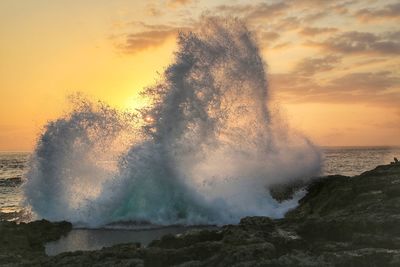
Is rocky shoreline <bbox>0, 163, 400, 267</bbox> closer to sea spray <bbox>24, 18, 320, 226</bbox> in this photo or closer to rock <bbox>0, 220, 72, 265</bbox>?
rock <bbox>0, 220, 72, 265</bbox>

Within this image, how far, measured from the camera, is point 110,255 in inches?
371

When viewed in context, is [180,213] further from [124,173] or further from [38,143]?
[38,143]

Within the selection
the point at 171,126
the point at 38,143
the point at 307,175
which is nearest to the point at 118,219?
the point at 171,126

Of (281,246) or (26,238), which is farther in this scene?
(26,238)

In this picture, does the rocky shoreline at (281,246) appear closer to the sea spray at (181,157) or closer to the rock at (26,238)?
Result: the rock at (26,238)

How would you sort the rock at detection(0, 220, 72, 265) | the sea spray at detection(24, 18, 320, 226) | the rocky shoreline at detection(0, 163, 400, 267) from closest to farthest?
the rocky shoreline at detection(0, 163, 400, 267)
the rock at detection(0, 220, 72, 265)
the sea spray at detection(24, 18, 320, 226)

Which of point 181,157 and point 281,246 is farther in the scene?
point 181,157

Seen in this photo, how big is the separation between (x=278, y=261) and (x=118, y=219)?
12365 mm

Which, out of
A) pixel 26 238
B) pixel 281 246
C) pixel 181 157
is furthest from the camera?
pixel 181 157

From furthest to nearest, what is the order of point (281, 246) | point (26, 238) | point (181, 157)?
point (181, 157) → point (26, 238) → point (281, 246)

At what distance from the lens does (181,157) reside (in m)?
20.5

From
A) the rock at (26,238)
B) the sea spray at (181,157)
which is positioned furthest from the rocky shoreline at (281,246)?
the sea spray at (181,157)

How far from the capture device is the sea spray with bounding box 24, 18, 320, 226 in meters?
19.5

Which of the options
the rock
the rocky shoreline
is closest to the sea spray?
the rock
